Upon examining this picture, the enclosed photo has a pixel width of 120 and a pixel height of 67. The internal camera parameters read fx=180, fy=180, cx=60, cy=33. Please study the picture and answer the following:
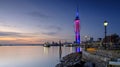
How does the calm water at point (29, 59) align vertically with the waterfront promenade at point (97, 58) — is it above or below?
below

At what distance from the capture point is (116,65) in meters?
13.8

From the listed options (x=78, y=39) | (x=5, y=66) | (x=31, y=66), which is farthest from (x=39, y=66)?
(x=78, y=39)

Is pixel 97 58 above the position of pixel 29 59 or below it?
Answer: above

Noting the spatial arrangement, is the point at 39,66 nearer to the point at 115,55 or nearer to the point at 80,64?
the point at 80,64

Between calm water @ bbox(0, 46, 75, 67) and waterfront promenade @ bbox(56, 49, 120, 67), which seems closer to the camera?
waterfront promenade @ bbox(56, 49, 120, 67)

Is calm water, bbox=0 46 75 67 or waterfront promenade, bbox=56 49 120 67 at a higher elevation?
waterfront promenade, bbox=56 49 120 67

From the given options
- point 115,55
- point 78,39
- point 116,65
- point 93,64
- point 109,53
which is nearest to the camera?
point 116,65

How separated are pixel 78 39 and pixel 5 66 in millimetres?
150512

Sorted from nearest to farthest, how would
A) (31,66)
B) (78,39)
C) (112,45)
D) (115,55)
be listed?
(115,55), (112,45), (31,66), (78,39)

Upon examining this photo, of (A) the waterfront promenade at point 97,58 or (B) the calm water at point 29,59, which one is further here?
(B) the calm water at point 29,59

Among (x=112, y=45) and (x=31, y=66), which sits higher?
(x=112, y=45)

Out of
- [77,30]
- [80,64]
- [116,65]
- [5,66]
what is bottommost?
[5,66]

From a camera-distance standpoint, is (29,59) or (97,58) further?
(29,59)

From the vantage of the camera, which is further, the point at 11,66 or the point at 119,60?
the point at 11,66
